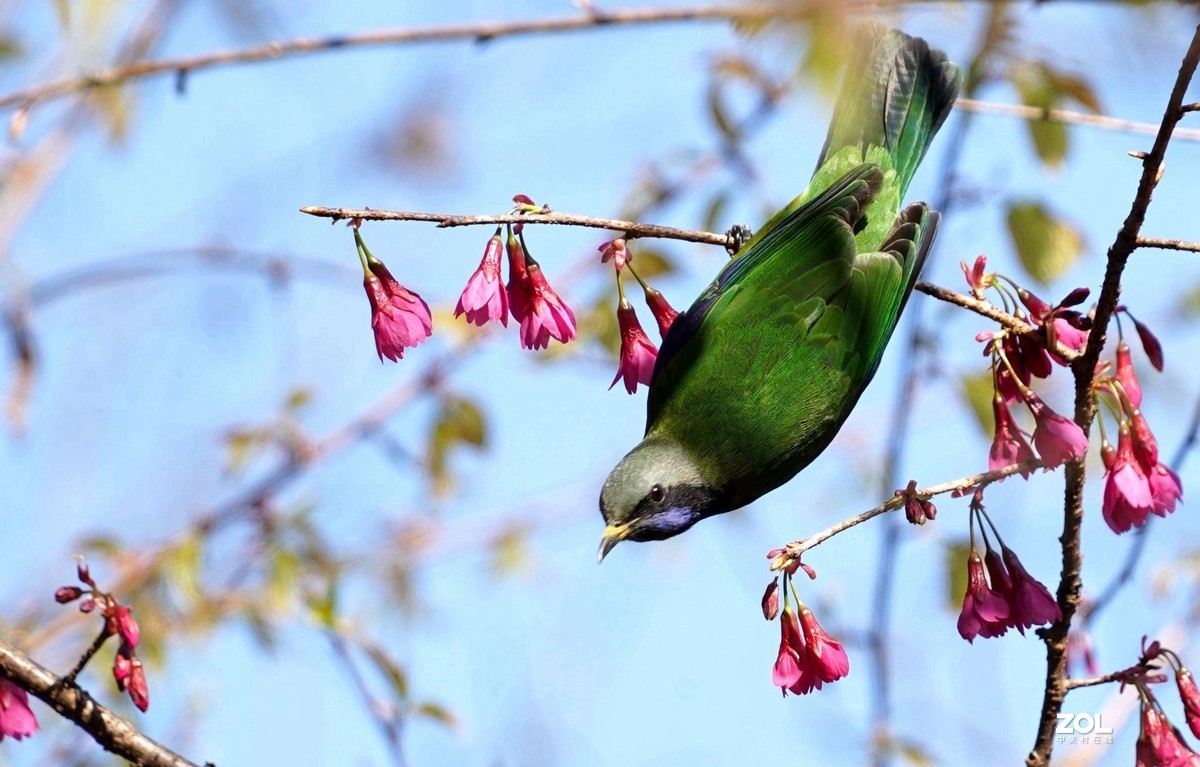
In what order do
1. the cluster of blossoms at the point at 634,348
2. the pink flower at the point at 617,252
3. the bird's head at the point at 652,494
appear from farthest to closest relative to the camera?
the bird's head at the point at 652,494
the cluster of blossoms at the point at 634,348
the pink flower at the point at 617,252

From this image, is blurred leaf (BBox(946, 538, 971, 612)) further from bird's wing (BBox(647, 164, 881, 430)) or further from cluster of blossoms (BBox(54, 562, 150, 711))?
cluster of blossoms (BBox(54, 562, 150, 711))

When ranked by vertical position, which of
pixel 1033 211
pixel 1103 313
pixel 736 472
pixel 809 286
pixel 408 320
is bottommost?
pixel 408 320

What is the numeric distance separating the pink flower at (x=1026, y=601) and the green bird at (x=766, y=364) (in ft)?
3.50

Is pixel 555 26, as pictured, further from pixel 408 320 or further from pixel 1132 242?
pixel 1132 242

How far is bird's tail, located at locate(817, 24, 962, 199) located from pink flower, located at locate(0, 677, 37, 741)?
311 cm

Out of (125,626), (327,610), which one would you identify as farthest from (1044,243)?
(125,626)

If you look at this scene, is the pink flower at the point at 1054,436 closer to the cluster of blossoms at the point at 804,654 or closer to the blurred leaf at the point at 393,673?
the cluster of blossoms at the point at 804,654

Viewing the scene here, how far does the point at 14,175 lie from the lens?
5.75m

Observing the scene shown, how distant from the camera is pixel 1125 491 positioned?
2.73 metres

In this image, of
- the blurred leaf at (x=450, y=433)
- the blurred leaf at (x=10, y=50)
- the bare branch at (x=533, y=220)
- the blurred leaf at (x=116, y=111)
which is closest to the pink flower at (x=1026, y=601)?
the bare branch at (x=533, y=220)

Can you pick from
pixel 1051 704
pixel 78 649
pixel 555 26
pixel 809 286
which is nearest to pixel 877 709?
pixel 809 286

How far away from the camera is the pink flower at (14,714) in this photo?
2.60 metres

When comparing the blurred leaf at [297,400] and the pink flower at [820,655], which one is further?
the blurred leaf at [297,400]

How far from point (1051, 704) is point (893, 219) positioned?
219 centimetres
